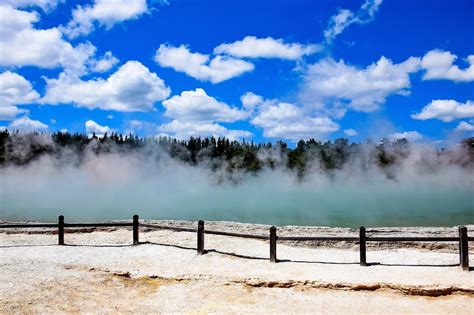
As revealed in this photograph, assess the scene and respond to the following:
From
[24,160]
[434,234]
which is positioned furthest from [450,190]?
[24,160]

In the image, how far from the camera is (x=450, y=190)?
48250 mm

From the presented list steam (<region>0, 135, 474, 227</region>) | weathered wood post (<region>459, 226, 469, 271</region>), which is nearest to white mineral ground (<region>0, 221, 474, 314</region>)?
weathered wood post (<region>459, 226, 469, 271</region>)

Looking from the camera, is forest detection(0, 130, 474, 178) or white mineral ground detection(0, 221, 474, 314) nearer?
white mineral ground detection(0, 221, 474, 314)

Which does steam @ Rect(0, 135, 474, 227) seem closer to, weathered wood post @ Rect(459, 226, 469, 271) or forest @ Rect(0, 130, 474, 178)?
forest @ Rect(0, 130, 474, 178)

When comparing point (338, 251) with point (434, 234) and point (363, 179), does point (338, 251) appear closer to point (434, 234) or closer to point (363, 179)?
point (434, 234)

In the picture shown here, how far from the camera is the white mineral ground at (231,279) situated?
7219mm

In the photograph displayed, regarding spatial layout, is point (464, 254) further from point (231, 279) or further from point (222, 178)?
point (222, 178)

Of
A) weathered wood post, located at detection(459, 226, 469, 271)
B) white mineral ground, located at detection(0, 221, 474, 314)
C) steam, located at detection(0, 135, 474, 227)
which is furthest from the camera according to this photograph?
steam, located at detection(0, 135, 474, 227)

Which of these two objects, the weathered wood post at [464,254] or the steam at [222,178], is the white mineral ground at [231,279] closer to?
the weathered wood post at [464,254]

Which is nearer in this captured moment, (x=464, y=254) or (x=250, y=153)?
(x=464, y=254)

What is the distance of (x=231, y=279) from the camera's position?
8438 millimetres

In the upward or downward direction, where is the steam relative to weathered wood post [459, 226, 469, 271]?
upward

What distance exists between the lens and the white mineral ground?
23.7 feet

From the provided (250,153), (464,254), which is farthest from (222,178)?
(464,254)
